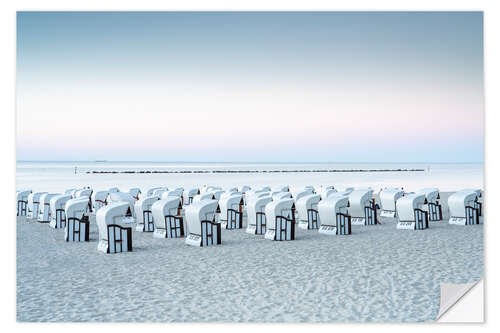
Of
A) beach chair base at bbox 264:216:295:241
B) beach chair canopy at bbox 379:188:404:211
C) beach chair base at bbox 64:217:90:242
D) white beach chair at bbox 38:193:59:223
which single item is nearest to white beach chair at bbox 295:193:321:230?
beach chair base at bbox 264:216:295:241

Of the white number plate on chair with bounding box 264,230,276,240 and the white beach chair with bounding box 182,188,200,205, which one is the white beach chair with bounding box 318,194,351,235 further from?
the white beach chair with bounding box 182,188,200,205

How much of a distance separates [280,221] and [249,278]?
599cm

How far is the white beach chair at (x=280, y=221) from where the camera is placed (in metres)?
17.5

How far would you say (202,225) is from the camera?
54.6 ft

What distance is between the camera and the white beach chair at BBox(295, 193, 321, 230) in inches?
811

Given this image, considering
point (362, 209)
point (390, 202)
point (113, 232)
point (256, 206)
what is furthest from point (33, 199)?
point (390, 202)

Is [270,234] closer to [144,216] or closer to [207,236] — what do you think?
[207,236]

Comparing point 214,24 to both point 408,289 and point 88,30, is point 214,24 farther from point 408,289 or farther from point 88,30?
point 408,289

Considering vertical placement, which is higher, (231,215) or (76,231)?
(231,215)

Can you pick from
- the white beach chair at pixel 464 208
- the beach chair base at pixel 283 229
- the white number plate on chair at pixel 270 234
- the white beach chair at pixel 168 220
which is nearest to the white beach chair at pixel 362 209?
the white beach chair at pixel 464 208

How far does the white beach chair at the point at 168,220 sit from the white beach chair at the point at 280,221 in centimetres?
331

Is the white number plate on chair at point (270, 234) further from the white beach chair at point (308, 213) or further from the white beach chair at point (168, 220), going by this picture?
the white beach chair at point (168, 220)

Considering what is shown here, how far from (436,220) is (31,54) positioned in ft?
59.9
